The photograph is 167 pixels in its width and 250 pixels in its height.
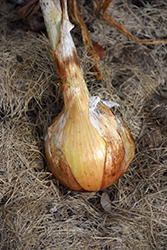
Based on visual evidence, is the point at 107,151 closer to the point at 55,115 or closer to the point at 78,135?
the point at 78,135

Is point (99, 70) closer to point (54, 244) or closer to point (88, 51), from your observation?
point (88, 51)

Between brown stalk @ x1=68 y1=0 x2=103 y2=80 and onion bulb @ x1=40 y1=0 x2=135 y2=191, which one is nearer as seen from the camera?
onion bulb @ x1=40 y1=0 x2=135 y2=191

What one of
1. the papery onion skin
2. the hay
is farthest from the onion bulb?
the hay

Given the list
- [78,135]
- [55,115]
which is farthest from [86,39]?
[78,135]

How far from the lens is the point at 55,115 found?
1679 mm

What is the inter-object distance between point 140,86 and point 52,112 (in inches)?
27.8

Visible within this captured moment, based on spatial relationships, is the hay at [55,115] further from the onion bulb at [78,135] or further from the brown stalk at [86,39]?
the onion bulb at [78,135]

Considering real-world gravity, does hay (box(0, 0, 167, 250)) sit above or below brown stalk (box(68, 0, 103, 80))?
below

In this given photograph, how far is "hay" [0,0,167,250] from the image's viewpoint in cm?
128

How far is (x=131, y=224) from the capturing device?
1.33 m

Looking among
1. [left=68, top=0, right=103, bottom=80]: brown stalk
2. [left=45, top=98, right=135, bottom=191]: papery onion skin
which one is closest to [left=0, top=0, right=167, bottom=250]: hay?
[left=68, top=0, right=103, bottom=80]: brown stalk

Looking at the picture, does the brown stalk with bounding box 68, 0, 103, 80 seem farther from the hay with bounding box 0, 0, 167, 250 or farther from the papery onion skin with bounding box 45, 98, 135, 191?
Result: the papery onion skin with bounding box 45, 98, 135, 191

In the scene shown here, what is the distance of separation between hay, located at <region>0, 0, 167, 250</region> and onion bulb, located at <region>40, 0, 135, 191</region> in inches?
7.6

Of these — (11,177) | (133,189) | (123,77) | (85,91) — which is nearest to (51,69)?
(85,91)
